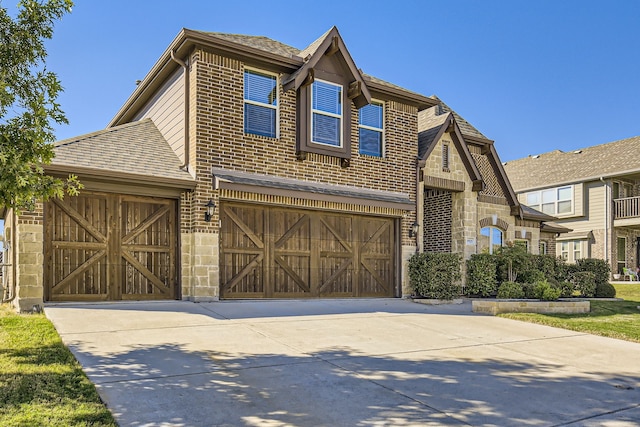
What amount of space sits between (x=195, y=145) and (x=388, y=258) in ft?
21.3

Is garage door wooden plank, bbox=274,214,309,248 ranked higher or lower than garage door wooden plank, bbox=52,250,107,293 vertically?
higher

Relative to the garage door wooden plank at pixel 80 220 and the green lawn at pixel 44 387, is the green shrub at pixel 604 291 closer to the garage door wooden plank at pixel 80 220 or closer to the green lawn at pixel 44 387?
the garage door wooden plank at pixel 80 220

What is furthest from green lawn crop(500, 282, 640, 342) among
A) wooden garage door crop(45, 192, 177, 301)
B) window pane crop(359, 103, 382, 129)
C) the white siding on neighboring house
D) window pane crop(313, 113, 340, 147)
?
the white siding on neighboring house

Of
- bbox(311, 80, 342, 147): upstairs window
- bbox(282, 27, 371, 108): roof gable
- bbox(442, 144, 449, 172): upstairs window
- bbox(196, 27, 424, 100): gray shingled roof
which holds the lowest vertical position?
bbox(442, 144, 449, 172): upstairs window

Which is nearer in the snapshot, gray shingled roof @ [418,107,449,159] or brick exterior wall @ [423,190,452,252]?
gray shingled roof @ [418,107,449,159]

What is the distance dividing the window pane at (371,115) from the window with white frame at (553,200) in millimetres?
19059

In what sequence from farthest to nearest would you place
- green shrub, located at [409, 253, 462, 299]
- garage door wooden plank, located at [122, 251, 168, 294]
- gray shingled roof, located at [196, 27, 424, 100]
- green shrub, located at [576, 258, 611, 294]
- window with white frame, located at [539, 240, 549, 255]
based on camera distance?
window with white frame, located at [539, 240, 549, 255] → green shrub, located at [576, 258, 611, 294] → green shrub, located at [409, 253, 462, 299] → gray shingled roof, located at [196, 27, 424, 100] → garage door wooden plank, located at [122, 251, 168, 294]

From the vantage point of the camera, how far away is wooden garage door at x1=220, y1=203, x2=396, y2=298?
483 inches

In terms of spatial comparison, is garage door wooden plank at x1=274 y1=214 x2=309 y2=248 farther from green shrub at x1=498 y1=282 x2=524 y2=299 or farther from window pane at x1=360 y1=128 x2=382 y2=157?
green shrub at x1=498 y1=282 x2=524 y2=299

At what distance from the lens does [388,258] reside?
14.9m

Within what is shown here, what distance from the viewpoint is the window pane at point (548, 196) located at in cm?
3010

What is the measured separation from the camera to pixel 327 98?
44.7ft

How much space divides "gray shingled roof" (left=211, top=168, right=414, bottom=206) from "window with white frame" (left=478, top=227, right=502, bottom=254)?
405 cm

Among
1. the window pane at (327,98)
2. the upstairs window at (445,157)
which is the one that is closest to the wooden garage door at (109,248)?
the window pane at (327,98)
